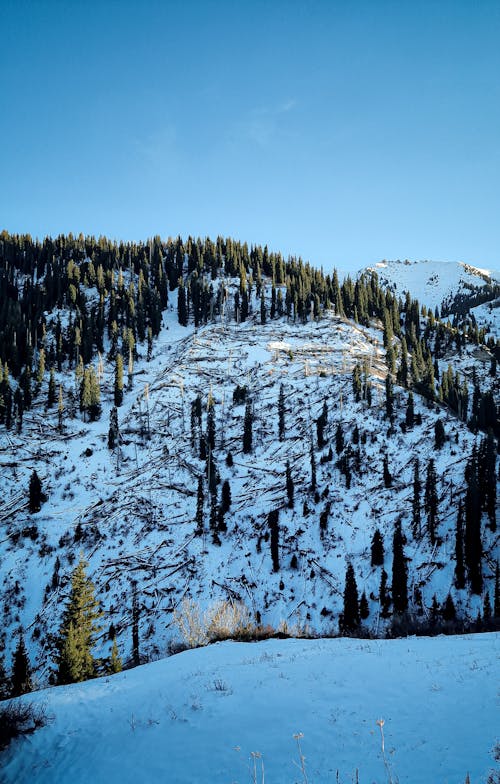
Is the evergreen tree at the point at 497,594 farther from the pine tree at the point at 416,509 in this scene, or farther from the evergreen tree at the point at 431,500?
the pine tree at the point at 416,509

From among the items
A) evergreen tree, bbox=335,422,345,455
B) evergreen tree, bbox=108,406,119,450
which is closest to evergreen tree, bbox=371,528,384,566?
evergreen tree, bbox=335,422,345,455

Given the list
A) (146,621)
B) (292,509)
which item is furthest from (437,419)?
(146,621)

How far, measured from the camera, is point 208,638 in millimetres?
30984

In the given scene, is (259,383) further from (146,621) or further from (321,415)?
(146,621)

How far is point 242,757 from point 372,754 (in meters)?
2.72

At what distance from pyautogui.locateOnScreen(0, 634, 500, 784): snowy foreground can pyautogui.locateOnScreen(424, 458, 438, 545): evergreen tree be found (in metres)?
42.4

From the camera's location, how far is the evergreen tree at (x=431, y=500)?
5428 centimetres

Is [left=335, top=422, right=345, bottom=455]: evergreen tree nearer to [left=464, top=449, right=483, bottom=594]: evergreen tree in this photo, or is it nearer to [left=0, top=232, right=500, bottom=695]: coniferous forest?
[left=0, top=232, right=500, bottom=695]: coniferous forest

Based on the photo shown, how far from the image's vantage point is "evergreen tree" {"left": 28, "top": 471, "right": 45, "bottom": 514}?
205 ft

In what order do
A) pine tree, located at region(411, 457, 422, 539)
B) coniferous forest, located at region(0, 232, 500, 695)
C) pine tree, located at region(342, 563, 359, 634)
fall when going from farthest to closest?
1. pine tree, located at region(411, 457, 422, 539)
2. coniferous forest, located at region(0, 232, 500, 695)
3. pine tree, located at region(342, 563, 359, 634)

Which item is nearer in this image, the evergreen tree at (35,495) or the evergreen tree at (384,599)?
the evergreen tree at (384,599)

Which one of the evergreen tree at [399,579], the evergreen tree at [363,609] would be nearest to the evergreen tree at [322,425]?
the evergreen tree at [399,579]

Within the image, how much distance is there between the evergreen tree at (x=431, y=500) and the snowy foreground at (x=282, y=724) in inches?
1668

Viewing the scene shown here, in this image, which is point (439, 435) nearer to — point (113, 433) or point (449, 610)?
point (449, 610)
